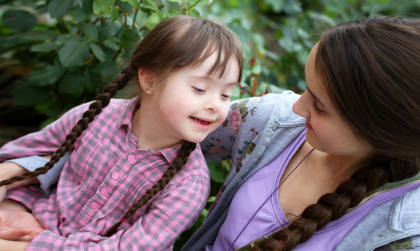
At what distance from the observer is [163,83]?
1210 mm

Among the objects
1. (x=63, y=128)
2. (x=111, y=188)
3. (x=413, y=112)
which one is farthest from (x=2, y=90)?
(x=413, y=112)

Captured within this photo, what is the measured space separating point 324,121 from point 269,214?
410mm

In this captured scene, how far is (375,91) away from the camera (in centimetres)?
94

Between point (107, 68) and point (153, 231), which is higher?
point (107, 68)

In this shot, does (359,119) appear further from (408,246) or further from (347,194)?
(408,246)

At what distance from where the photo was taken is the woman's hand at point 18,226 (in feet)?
4.09

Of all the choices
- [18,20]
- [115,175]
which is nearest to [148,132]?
[115,175]

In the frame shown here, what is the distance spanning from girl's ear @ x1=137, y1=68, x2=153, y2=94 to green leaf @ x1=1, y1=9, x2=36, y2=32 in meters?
1.08

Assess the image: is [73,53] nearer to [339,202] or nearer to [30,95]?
[30,95]

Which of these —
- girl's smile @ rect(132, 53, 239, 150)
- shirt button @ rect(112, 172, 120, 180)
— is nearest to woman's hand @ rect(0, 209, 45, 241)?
shirt button @ rect(112, 172, 120, 180)

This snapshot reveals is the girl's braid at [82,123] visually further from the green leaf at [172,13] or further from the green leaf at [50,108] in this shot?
the green leaf at [50,108]

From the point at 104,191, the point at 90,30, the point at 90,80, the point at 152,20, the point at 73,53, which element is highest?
the point at 152,20

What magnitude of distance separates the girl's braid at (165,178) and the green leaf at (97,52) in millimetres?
706

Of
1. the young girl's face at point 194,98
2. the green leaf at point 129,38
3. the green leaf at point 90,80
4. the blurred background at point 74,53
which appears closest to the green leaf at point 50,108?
the blurred background at point 74,53
